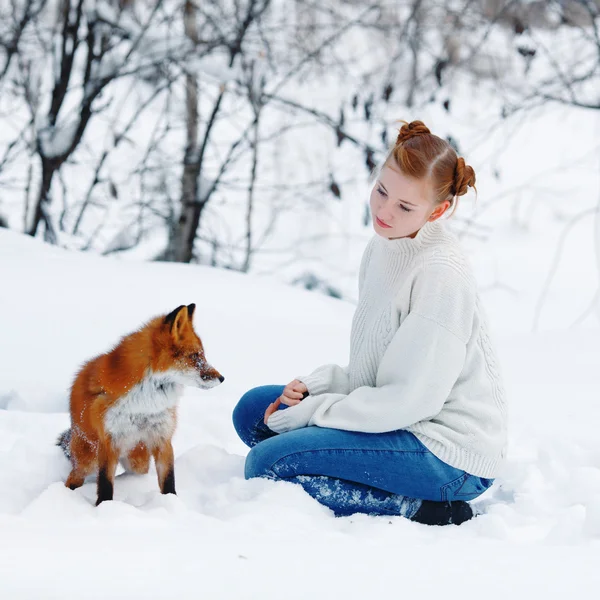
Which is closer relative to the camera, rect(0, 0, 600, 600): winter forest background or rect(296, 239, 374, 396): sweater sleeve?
rect(0, 0, 600, 600): winter forest background

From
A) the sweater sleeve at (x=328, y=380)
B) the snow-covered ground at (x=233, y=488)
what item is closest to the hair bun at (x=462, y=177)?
the sweater sleeve at (x=328, y=380)

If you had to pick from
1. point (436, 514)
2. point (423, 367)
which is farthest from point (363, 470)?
point (423, 367)

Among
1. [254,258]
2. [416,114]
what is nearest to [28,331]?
[254,258]

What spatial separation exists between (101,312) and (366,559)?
261 cm

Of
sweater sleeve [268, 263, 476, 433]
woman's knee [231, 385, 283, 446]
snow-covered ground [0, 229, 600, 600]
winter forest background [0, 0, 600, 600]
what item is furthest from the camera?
woman's knee [231, 385, 283, 446]

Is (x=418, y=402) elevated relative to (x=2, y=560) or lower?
elevated

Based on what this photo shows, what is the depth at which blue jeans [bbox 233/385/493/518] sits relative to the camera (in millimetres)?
2367

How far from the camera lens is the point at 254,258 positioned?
735cm

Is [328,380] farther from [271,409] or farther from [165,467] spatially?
[165,467]

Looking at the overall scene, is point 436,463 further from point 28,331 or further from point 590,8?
point 590,8

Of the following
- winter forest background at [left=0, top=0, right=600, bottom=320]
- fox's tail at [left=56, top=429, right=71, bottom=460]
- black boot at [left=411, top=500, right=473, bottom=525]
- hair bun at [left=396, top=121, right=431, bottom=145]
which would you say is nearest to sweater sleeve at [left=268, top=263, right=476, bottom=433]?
black boot at [left=411, top=500, right=473, bottom=525]

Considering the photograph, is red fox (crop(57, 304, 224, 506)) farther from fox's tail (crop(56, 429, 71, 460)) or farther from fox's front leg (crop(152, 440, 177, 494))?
fox's tail (crop(56, 429, 71, 460))

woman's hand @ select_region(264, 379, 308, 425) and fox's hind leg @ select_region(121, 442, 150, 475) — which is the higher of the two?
woman's hand @ select_region(264, 379, 308, 425)

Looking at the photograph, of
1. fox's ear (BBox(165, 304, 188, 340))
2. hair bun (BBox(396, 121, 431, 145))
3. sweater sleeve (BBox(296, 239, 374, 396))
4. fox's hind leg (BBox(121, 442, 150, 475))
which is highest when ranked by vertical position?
hair bun (BBox(396, 121, 431, 145))
